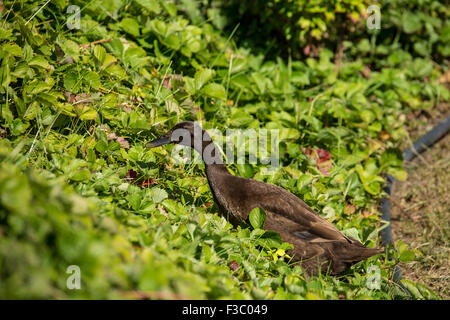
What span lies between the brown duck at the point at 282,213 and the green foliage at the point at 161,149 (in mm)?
151

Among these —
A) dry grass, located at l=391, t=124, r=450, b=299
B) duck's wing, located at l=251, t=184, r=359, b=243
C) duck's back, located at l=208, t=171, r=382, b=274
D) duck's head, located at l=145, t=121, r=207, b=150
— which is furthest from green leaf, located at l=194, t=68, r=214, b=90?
dry grass, located at l=391, t=124, r=450, b=299

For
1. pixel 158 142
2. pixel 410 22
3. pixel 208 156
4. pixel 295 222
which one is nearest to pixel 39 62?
pixel 158 142

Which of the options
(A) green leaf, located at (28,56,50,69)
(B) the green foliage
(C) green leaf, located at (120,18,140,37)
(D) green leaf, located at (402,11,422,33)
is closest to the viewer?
(B) the green foliage

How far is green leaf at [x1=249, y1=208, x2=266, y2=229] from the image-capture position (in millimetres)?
2867

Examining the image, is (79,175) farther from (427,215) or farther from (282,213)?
Result: (427,215)

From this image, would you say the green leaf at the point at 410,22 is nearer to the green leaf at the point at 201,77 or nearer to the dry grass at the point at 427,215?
Result: the dry grass at the point at 427,215

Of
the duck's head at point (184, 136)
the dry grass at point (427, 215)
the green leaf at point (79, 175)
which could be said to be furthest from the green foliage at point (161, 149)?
the dry grass at point (427, 215)

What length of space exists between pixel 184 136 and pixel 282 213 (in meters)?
0.94

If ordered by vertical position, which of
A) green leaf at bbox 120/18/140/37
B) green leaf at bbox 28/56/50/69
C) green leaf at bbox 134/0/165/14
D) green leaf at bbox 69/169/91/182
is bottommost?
green leaf at bbox 69/169/91/182

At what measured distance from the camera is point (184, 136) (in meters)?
3.26

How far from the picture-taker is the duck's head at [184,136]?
3227 mm

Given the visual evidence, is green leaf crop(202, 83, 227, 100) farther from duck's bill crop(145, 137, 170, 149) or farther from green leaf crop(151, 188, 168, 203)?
green leaf crop(151, 188, 168, 203)
